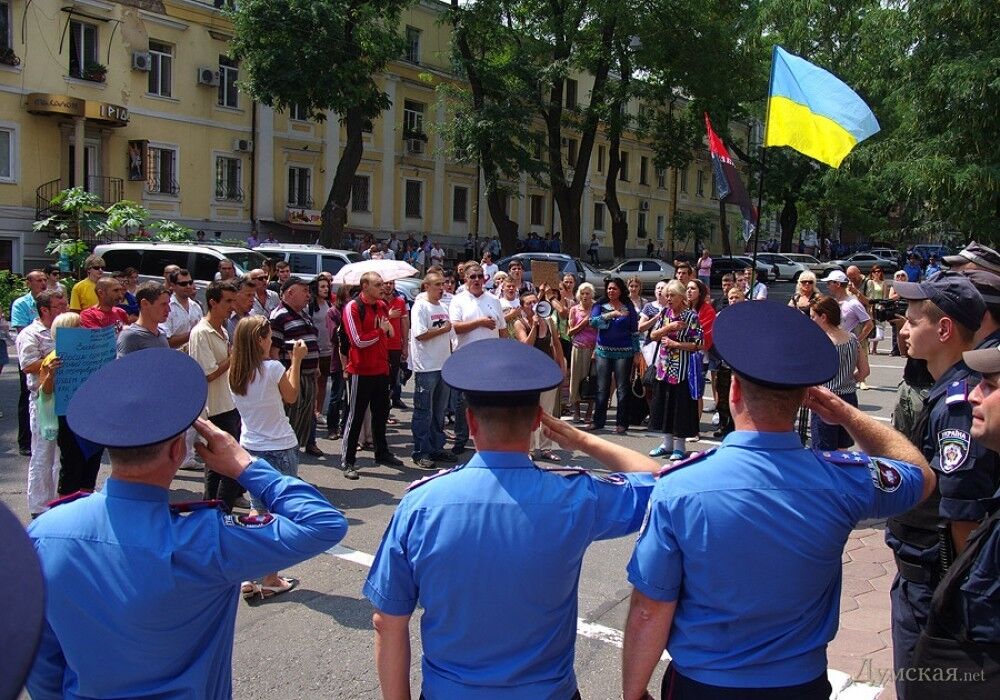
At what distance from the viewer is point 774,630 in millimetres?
2447

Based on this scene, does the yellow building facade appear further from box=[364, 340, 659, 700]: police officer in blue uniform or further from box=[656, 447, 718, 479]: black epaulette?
box=[656, 447, 718, 479]: black epaulette

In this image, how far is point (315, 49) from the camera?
28578mm

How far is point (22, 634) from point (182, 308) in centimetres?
872

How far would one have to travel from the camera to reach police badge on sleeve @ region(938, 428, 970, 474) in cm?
310

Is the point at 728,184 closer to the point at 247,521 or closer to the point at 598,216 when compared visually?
the point at 247,521

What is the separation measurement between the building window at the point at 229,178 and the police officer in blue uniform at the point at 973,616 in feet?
112

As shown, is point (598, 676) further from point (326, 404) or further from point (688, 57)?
point (688, 57)

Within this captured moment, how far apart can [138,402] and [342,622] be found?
11.0ft

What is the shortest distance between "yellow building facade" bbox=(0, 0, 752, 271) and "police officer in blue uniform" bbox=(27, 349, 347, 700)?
29332 millimetres

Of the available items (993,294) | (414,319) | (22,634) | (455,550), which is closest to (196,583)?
(455,550)

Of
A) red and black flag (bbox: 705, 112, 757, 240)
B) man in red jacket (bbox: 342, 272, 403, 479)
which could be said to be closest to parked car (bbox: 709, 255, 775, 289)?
red and black flag (bbox: 705, 112, 757, 240)

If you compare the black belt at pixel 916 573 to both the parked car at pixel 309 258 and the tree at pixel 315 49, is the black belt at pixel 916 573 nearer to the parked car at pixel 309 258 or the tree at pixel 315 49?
the parked car at pixel 309 258

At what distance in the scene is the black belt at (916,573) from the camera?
3168 millimetres

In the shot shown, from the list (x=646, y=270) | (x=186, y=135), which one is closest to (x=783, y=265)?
(x=646, y=270)
